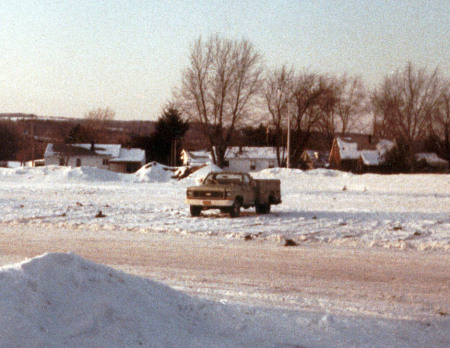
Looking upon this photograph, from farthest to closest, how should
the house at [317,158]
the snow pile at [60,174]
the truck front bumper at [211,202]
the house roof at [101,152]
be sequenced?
1. the house at [317,158]
2. the house roof at [101,152]
3. the snow pile at [60,174]
4. the truck front bumper at [211,202]

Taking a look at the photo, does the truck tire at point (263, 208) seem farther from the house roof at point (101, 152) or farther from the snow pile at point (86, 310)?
the house roof at point (101, 152)

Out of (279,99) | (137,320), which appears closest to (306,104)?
(279,99)

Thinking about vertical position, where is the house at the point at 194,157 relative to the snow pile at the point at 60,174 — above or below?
above

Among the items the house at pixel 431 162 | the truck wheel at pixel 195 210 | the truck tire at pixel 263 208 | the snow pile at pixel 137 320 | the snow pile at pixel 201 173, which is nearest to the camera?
the snow pile at pixel 137 320

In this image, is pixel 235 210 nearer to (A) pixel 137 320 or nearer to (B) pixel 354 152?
(A) pixel 137 320

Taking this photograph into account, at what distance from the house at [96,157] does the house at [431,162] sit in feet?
152

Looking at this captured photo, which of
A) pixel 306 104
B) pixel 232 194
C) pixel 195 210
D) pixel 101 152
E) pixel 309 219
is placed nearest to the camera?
pixel 309 219

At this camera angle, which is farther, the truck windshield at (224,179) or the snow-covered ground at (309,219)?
the truck windshield at (224,179)

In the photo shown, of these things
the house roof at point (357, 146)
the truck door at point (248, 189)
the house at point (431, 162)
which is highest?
the house roof at point (357, 146)

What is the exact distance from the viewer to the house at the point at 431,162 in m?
58.5

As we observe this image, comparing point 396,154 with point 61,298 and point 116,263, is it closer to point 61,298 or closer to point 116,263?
point 116,263

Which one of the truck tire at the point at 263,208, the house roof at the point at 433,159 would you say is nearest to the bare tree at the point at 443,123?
the house roof at the point at 433,159

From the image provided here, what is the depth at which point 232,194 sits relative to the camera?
18.8 m

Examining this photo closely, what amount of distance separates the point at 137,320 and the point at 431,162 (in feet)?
217
